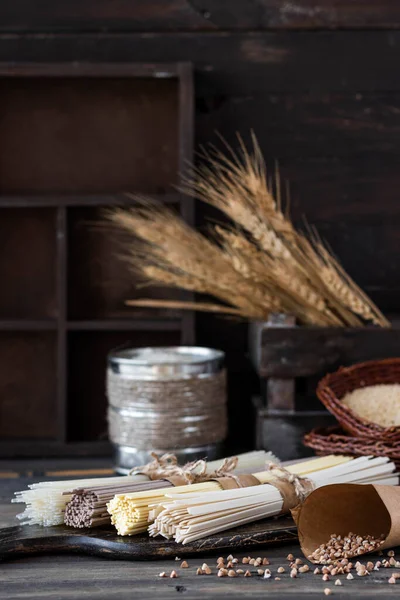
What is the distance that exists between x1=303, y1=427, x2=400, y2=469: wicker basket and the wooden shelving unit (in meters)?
0.58

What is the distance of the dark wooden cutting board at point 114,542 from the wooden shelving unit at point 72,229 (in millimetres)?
757

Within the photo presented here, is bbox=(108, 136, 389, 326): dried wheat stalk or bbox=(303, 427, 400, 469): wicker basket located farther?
bbox=(108, 136, 389, 326): dried wheat stalk

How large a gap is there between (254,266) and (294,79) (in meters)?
0.59

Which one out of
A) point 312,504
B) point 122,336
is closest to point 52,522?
point 312,504

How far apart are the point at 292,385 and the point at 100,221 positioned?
68 cm

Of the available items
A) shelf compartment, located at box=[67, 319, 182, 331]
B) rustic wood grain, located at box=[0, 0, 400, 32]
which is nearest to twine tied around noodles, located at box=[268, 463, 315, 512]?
shelf compartment, located at box=[67, 319, 182, 331]

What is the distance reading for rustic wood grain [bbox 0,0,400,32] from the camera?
2023mm

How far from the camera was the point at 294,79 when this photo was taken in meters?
2.05

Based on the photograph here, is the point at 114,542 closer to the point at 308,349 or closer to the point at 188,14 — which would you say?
the point at 308,349

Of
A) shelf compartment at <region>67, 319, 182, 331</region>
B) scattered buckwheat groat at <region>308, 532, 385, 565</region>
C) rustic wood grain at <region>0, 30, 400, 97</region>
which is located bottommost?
scattered buckwheat groat at <region>308, 532, 385, 565</region>

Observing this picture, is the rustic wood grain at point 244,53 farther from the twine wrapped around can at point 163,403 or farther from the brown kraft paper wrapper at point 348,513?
the brown kraft paper wrapper at point 348,513

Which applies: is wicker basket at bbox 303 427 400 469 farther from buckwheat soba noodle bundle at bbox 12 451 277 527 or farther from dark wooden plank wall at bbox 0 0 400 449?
dark wooden plank wall at bbox 0 0 400 449

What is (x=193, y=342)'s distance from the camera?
1.94 m

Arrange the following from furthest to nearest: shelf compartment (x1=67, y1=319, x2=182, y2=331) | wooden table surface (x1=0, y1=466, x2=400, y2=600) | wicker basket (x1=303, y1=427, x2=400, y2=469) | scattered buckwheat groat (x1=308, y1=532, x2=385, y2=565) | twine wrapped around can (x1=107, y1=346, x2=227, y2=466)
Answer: shelf compartment (x1=67, y1=319, x2=182, y2=331) → twine wrapped around can (x1=107, y1=346, x2=227, y2=466) → wicker basket (x1=303, y1=427, x2=400, y2=469) → scattered buckwheat groat (x1=308, y1=532, x2=385, y2=565) → wooden table surface (x1=0, y1=466, x2=400, y2=600)
